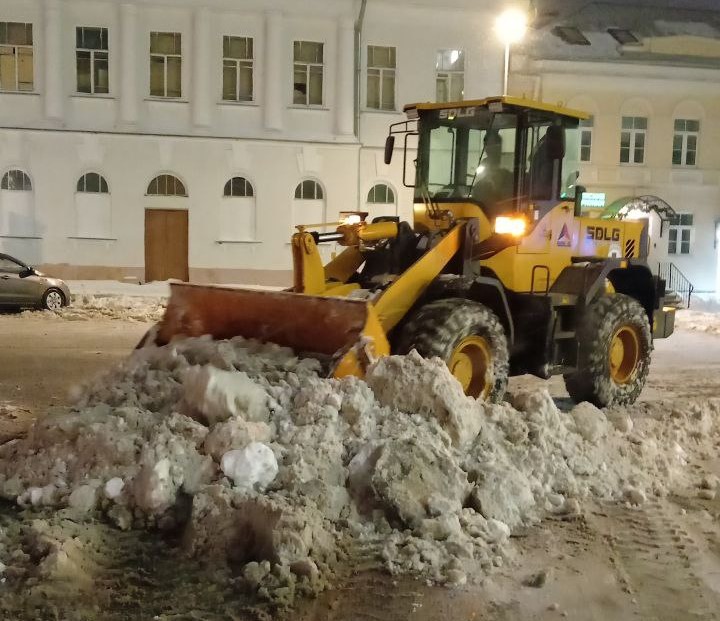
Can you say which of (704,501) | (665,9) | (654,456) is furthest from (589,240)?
(665,9)

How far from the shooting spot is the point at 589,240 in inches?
351

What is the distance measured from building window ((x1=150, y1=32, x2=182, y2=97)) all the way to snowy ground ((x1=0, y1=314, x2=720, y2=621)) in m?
18.0

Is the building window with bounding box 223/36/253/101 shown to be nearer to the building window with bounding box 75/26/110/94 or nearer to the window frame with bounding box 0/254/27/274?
the building window with bounding box 75/26/110/94

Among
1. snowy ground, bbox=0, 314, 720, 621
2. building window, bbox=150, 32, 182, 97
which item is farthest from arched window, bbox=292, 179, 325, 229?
snowy ground, bbox=0, 314, 720, 621

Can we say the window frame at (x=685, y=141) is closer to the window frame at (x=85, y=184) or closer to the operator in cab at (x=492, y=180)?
the window frame at (x=85, y=184)

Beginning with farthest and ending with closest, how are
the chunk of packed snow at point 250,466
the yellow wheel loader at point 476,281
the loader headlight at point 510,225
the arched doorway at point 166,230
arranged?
the arched doorway at point 166,230, the loader headlight at point 510,225, the yellow wheel loader at point 476,281, the chunk of packed snow at point 250,466

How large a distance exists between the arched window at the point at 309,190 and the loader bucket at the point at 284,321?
1593 cm

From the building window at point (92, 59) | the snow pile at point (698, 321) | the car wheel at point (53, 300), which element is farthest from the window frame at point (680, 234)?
the car wheel at point (53, 300)

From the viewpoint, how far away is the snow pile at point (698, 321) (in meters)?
17.5

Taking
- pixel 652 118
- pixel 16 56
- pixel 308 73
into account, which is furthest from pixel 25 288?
pixel 652 118

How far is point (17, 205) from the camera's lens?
22031 millimetres

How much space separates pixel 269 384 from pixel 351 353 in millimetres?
685

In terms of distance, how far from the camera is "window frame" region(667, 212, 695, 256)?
89.3 ft

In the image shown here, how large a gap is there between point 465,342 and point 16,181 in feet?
61.4
